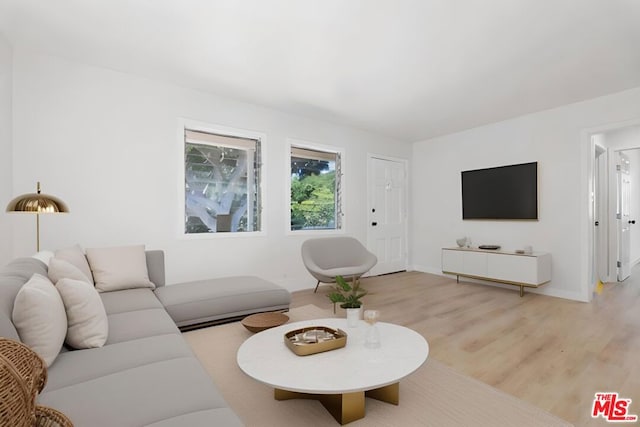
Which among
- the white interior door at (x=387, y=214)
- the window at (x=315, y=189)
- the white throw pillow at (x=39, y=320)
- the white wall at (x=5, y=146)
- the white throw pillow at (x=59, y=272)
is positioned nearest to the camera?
the white throw pillow at (x=39, y=320)

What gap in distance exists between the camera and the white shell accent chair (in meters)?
4.02

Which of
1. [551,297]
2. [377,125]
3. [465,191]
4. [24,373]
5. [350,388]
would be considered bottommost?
[551,297]

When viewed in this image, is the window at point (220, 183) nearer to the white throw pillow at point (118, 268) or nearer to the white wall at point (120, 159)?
the white wall at point (120, 159)

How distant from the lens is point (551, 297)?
4156mm

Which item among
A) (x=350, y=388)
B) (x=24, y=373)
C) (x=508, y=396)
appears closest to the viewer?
(x=24, y=373)

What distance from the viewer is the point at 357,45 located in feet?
8.89

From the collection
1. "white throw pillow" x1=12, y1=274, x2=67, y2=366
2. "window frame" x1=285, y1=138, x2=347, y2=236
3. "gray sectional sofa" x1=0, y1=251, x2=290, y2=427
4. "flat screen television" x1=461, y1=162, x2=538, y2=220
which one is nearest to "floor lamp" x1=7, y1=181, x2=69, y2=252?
"gray sectional sofa" x1=0, y1=251, x2=290, y2=427

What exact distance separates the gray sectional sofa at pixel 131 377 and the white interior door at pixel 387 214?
13.0 ft

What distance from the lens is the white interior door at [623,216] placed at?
16.5 ft

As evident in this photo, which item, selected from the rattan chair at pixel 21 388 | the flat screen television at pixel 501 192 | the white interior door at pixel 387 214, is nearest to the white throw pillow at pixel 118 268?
the rattan chair at pixel 21 388

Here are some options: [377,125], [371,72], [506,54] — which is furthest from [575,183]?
[371,72]

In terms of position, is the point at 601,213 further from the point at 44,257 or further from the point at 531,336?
the point at 44,257

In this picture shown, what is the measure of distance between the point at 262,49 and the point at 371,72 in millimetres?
1130

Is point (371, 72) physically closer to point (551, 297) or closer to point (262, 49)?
point (262, 49)
